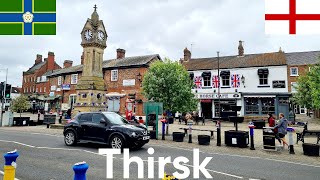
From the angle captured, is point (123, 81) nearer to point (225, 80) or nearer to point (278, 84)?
point (225, 80)

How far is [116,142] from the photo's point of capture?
11.3 metres

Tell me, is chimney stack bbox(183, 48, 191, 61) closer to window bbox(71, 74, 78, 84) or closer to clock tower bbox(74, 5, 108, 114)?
window bbox(71, 74, 78, 84)

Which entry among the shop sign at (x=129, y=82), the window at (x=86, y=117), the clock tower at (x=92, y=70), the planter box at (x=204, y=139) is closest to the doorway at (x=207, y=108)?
the shop sign at (x=129, y=82)

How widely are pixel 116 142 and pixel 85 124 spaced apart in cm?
208

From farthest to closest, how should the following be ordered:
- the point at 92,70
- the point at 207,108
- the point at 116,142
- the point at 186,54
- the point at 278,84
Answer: the point at 186,54 < the point at 207,108 < the point at 278,84 < the point at 92,70 < the point at 116,142

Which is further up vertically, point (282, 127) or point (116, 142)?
point (282, 127)

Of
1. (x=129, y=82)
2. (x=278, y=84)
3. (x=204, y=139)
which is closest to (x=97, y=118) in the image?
(x=204, y=139)

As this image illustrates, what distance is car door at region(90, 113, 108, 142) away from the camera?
11680mm

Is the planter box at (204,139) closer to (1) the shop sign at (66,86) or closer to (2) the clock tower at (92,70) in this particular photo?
(2) the clock tower at (92,70)

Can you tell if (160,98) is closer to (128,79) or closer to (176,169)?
(176,169)

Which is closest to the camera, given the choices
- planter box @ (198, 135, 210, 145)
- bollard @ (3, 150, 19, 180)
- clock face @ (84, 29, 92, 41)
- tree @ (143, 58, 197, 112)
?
bollard @ (3, 150, 19, 180)

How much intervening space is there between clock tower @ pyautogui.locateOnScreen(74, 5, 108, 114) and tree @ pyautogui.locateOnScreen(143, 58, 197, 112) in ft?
15.8

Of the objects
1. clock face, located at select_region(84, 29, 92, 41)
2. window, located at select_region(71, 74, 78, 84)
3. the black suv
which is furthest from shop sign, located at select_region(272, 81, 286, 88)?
window, located at select_region(71, 74, 78, 84)

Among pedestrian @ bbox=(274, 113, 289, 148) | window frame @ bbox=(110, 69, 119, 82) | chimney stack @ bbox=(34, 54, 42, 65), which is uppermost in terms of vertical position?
chimney stack @ bbox=(34, 54, 42, 65)
